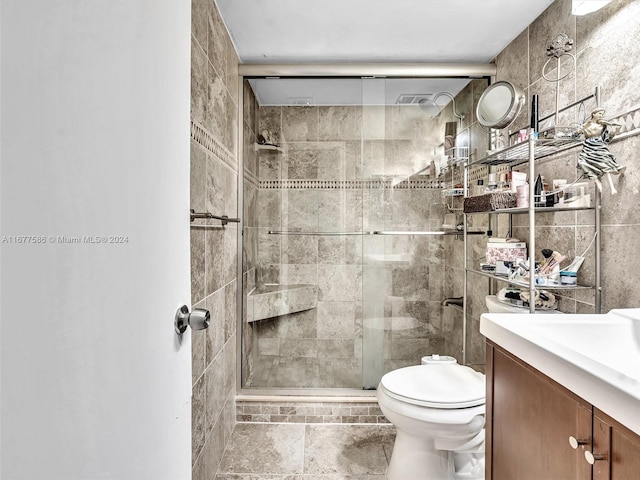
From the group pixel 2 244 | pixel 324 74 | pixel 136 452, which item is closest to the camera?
pixel 2 244

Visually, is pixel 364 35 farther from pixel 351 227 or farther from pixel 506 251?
pixel 506 251

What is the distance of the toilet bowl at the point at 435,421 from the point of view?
1.48 metres

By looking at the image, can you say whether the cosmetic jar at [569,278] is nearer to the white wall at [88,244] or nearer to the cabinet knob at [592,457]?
the cabinet knob at [592,457]

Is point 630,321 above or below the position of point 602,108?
below

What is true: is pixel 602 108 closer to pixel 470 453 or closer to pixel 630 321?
pixel 630 321

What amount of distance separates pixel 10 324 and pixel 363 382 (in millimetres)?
2277

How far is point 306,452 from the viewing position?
1944mm

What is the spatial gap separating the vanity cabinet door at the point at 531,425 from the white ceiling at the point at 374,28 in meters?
1.62

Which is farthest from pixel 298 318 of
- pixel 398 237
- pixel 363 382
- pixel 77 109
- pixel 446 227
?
pixel 77 109

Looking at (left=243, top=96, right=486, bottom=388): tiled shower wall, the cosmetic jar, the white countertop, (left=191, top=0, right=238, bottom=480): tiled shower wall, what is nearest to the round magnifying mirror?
(left=243, top=96, right=486, bottom=388): tiled shower wall

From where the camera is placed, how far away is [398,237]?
238 centimetres

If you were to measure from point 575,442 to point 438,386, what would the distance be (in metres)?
0.90

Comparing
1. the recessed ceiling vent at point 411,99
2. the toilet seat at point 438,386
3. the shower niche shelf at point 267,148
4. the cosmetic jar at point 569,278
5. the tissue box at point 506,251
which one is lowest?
the toilet seat at point 438,386

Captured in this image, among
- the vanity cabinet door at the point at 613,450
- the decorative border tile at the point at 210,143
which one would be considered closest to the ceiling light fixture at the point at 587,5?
the vanity cabinet door at the point at 613,450
